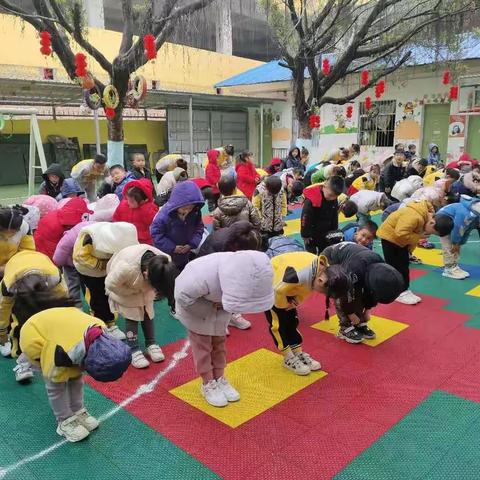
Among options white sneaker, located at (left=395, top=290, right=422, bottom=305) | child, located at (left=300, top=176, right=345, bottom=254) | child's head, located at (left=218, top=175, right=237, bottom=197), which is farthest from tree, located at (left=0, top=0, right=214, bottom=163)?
white sneaker, located at (left=395, top=290, right=422, bottom=305)

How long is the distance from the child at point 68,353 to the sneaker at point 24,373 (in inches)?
29.0

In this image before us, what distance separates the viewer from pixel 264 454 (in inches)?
98.7

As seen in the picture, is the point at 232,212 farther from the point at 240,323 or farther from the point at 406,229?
the point at 406,229

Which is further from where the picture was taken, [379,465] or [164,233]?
[164,233]

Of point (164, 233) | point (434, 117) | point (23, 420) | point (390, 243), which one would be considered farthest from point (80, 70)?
point (434, 117)

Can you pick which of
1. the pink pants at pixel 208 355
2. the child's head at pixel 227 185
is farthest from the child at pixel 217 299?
the child's head at pixel 227 185

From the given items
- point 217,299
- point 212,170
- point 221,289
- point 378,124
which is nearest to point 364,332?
point 217,299

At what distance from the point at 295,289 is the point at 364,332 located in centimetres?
120

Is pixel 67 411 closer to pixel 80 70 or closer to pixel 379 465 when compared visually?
pixel 379 465

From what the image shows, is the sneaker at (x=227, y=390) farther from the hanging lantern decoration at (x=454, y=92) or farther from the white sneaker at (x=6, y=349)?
the hanging lantern decoration at (x=454, y=92)

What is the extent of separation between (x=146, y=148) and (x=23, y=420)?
14.8 metres

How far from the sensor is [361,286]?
3410 millimetres

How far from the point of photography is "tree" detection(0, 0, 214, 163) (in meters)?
8.30

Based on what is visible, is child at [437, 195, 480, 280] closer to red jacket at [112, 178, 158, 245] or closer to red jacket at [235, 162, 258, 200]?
red jacket at [112, 178, 158, 245]
